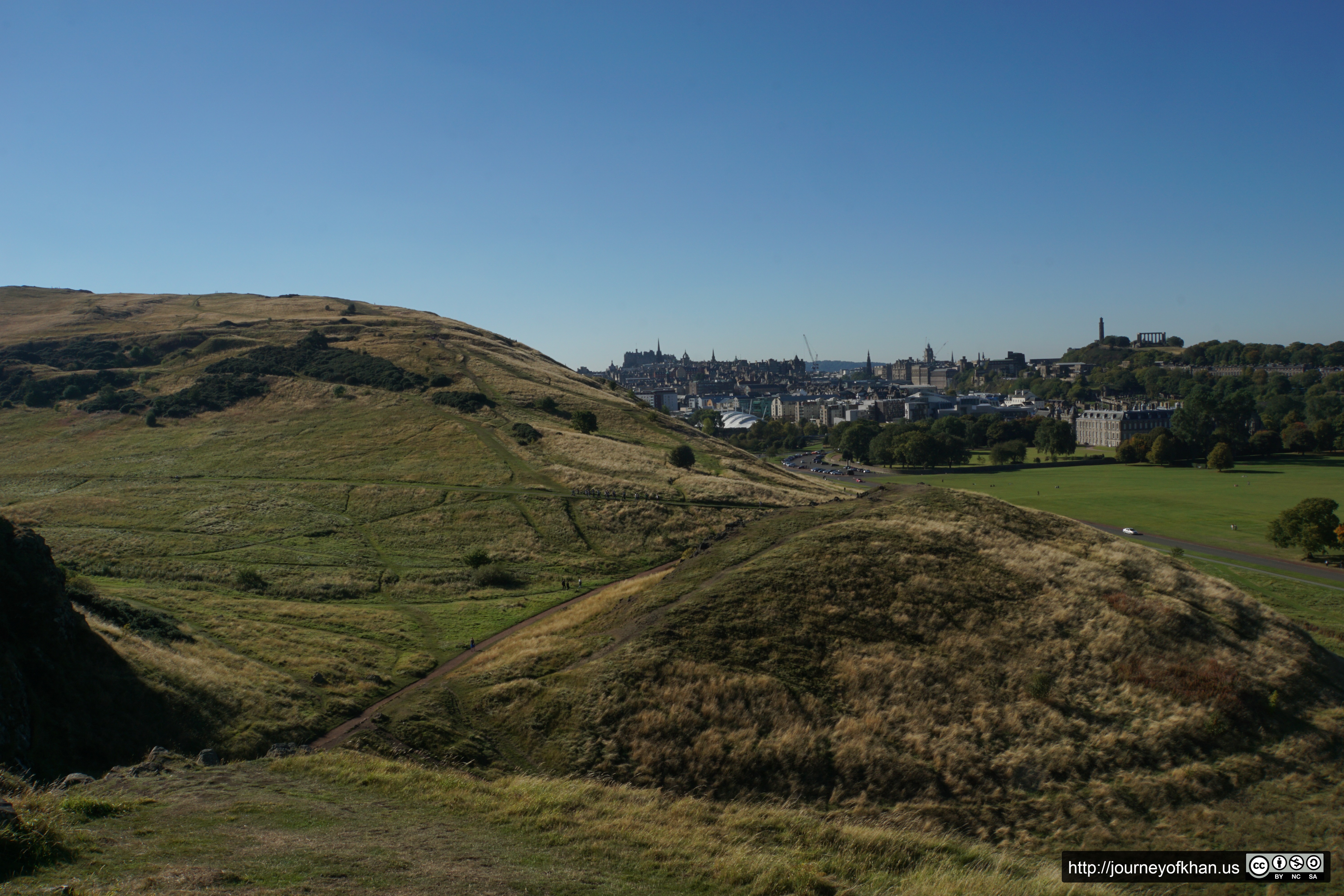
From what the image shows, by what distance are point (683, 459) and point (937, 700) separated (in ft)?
143

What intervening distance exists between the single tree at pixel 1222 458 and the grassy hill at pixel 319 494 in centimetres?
8487

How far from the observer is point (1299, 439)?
135250 millimetres

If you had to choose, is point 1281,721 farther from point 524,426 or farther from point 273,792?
point 524,426

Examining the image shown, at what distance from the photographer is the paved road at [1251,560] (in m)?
57.8

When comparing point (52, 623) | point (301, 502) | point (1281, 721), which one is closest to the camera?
point (52, 623)

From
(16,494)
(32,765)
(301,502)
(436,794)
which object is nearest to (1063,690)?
(436,794)

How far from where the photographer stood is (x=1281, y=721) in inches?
998

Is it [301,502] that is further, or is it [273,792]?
[301,502]

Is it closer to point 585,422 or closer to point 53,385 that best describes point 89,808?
point 585,422

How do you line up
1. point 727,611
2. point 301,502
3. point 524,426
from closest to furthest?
point 727,611 → point 301,502 → point 524,426

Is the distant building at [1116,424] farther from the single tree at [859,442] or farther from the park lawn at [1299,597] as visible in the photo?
the park lawn at [1299,597]

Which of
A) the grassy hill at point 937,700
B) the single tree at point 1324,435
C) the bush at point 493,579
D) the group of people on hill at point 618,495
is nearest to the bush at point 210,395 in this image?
the group of people on hill at point 618,495

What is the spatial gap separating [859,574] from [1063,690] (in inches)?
341

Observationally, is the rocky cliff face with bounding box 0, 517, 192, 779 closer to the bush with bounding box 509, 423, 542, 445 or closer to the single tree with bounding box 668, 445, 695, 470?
the bush with bounding box 509, 423, 542, 445
